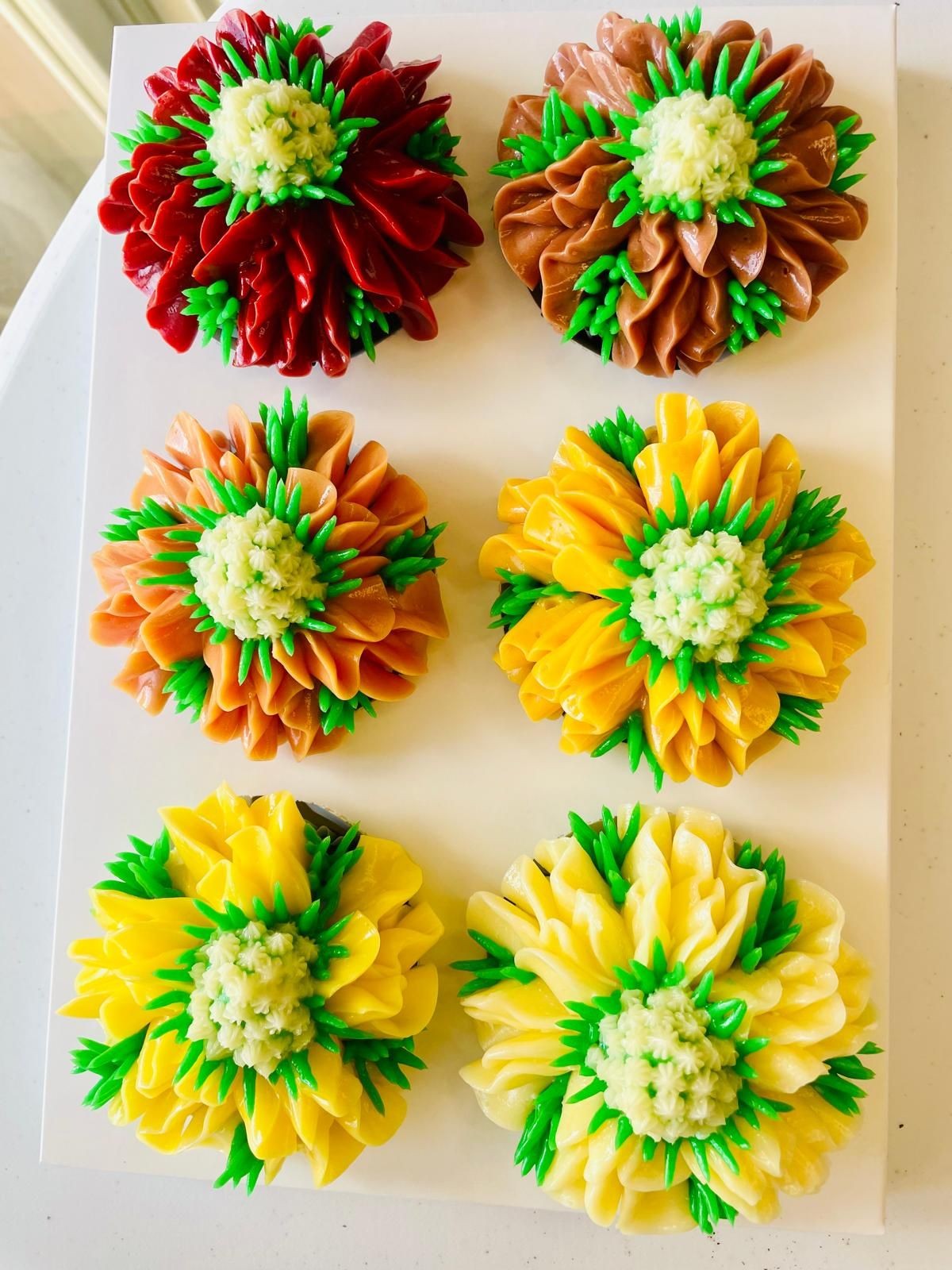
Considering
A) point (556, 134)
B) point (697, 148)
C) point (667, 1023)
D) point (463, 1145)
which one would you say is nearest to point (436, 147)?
point (556, 134)

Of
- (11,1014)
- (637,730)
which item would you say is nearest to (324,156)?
(637,730)

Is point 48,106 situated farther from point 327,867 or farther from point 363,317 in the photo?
point 327,867

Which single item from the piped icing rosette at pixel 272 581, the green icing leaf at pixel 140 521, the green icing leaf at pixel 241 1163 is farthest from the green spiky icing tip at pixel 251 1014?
the green icing leaf at pixel 140 521

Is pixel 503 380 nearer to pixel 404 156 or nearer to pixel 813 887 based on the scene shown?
pixel 404 156

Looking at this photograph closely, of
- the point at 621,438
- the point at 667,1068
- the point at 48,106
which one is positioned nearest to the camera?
the point at 667,1068

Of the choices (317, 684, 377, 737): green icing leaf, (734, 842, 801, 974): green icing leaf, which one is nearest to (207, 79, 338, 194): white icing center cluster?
(317, 684, 377, 737): green icing leaf

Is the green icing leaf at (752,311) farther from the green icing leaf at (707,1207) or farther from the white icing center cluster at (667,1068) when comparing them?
the green icing leaf at (707,1207)
